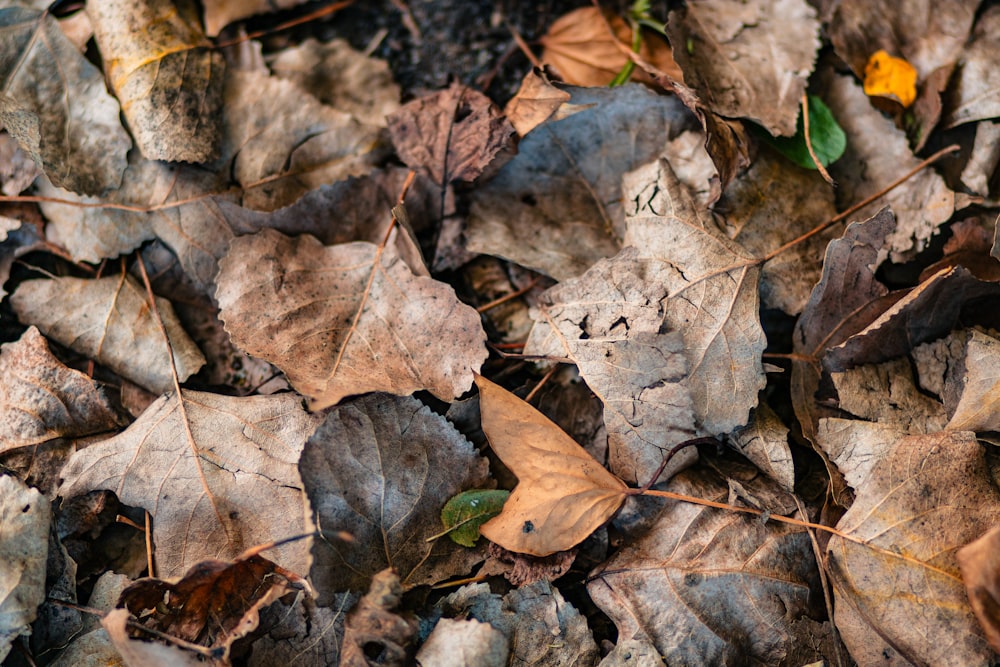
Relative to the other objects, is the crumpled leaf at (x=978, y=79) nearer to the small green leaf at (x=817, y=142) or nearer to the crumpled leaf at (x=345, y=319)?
the small green leaf at (x=817, y=142)

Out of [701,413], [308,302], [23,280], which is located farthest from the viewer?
[23,280]

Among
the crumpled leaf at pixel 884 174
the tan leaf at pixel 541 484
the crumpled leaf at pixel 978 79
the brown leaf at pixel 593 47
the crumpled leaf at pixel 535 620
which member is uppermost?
the brown leaf at pixel 593 47

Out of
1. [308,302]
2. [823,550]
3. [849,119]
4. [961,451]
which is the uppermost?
[849,119]

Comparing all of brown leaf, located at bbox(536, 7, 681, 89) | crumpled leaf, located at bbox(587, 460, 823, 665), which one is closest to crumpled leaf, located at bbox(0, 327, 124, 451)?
crumpled leaf, located at bbox(587, 460, 823, 665)

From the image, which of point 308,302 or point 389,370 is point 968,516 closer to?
point 389,370

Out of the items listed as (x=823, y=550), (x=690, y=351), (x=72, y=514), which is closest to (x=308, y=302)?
(x=72, y=514)

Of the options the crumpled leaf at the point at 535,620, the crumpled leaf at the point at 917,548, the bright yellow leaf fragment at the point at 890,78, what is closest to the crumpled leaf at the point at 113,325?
the crumpled leaf at the point at 535,620

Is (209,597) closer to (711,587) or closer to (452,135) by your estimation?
(711,587)
